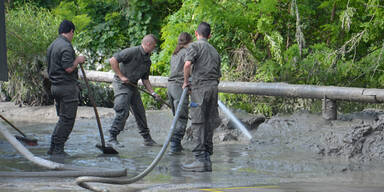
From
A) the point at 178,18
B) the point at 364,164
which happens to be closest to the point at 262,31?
the point at 178,18

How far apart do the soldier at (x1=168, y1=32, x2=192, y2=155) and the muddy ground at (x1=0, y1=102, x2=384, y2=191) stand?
0.32 metres

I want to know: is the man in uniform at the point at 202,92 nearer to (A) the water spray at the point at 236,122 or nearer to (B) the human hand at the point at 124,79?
(B) the human hand at the point at 124,79

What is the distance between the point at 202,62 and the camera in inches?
310

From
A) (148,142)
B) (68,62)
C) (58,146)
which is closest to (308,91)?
(148,142)

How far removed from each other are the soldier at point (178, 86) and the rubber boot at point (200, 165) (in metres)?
1.80

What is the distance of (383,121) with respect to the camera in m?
9.09

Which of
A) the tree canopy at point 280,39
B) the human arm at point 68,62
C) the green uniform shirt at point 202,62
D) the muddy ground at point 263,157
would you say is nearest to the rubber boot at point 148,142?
the muddy ground at point 263,157

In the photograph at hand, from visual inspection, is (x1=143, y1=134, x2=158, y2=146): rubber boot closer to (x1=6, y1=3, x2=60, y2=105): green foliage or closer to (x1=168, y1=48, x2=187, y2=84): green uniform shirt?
(x1=168, y1=48, x2=187, y2=84): green uniform shirt

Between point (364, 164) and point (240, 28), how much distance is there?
633 centimetres

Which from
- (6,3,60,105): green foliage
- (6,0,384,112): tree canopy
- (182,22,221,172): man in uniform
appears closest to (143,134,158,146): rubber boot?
(182,22,221,172): man in uniform

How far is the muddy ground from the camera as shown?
21.5 ft

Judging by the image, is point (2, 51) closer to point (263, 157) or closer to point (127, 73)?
point (127, 73)

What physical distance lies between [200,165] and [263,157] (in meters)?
1.56

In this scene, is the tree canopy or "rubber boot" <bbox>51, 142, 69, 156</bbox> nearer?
"rubber boot" <bbox>51, 142, 69, 156</bbox>
